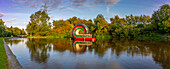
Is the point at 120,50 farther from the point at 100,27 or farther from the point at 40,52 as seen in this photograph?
the point at 100,27

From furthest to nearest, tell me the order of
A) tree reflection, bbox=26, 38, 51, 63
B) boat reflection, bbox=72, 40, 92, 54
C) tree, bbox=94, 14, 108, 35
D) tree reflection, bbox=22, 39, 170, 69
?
tree, bbox=94, 14, 108, 35, boat reflection, bbox=72, 40, 92, 54, tree reflection, bbox=22, 39, 170, 69, tree reflection, bbox=26, 38, 51, 63

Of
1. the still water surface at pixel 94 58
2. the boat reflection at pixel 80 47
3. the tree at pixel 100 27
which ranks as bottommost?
the still water surface at pixel 94 58

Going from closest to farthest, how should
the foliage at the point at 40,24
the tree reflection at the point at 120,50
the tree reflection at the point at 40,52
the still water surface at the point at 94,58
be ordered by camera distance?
the still water surface at the point at 94,58, the tree reflection at the point at 40,52, the tree reflection at the point at 120,50, the foliage at the point at 40,24

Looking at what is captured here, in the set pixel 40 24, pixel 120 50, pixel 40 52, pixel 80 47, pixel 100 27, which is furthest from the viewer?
pixel 40 24

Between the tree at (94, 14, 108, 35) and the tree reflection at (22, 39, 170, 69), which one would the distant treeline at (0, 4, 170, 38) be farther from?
the tree reflection at (22, 39, 170, 69)

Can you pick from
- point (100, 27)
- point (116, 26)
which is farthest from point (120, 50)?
point (116, 26)

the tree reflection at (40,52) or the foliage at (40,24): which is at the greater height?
the foliage at (40,24)

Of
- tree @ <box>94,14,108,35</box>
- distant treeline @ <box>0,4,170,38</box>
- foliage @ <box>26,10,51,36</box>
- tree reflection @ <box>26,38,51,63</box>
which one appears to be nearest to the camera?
tree reflection @ <box>26,38,51,63</box>

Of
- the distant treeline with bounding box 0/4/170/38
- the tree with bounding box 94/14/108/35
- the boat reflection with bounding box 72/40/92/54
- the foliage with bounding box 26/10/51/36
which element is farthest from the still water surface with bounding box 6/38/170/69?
the foliage with bounding box 26/10/51/36

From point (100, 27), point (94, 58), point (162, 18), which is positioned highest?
point (162, 18)

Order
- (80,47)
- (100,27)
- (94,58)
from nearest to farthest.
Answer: (94,58) → (80,47) → (100,27)

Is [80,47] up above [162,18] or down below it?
below

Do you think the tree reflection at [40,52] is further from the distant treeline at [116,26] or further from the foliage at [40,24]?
the foliage at [40,24]

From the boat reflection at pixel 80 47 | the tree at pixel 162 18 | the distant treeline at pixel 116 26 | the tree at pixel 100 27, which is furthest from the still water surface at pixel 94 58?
the tree at pixel 100 27
